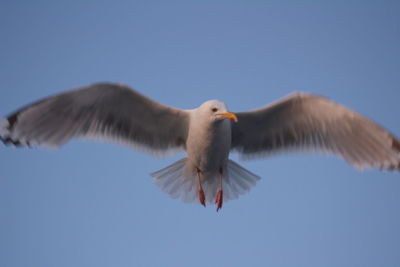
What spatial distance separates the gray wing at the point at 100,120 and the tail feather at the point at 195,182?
0.27 metres

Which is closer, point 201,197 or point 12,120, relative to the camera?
point 12,120

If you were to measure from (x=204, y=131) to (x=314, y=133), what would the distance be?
1.23 metres

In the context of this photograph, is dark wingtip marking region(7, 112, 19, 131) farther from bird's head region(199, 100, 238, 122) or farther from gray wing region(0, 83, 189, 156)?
bird's head region(199, 100, 238, 122)

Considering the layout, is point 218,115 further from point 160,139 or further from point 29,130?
point 29,130

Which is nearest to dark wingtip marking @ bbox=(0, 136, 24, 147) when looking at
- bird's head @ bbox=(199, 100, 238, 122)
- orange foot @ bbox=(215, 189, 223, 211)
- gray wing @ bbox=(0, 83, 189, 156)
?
gray wing @ bbox=(0, 83, 189, 156)

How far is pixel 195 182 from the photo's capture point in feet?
16.8

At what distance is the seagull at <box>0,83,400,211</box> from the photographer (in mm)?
4570

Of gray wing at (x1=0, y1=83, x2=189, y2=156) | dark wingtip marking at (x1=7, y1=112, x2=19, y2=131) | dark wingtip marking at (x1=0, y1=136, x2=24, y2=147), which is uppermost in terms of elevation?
gray wing at (x1=0, y1=83, x2=189, y2=156)

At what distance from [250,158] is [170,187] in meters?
0.94

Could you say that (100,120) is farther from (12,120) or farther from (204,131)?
(204,131)

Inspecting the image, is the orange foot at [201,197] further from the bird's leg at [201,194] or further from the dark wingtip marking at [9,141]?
the dark wingtip marking at [9,141]

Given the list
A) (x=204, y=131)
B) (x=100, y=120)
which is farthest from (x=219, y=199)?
(x=100, y=120)

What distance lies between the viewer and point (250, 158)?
5359 mm

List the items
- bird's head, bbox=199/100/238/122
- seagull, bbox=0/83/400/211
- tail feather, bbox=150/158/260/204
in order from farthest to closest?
tail feather, bbox=150/158/260/204 → seagull, bbox=0/83/400/211 → bird's head, bbox=199/100/238/122
